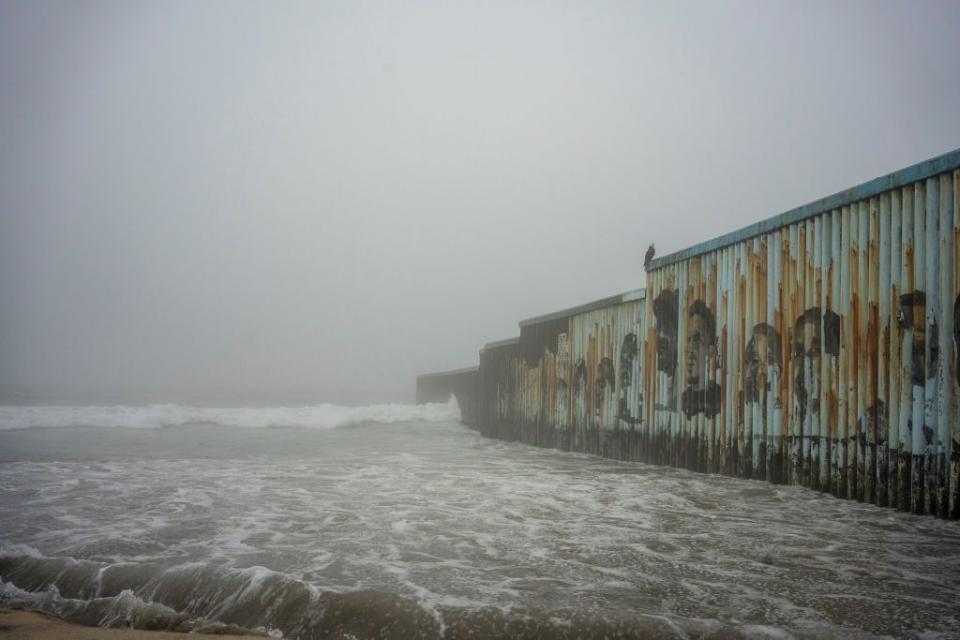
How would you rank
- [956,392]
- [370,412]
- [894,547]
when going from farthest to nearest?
1. [370,412]
2. [956,392]
3. [894,547]

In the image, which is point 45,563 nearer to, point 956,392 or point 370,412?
point 956,392

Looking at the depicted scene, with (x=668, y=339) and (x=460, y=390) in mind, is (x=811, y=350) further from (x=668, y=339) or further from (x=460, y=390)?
(x=460, y=390)

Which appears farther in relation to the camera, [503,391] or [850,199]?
[503,391]

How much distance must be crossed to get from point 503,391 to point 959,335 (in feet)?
48.4

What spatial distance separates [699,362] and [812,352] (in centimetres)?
259

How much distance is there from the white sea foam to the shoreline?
70.6ft

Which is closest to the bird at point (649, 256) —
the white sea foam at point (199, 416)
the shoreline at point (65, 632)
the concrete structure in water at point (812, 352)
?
the concrete structure in water at point (812, 352)

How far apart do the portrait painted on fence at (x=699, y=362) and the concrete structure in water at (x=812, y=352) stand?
0.10 ft

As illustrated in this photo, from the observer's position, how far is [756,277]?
9.83 m

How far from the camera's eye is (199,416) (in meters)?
28.8

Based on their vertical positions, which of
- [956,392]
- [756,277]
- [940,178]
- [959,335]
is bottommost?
[956,392]

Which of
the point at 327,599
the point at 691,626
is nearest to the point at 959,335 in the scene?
the point at 691,626

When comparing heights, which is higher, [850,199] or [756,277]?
[850,199]

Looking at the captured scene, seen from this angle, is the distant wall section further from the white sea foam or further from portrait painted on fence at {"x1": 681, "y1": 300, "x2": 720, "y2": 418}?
portrait painted on fence at {"x1": 681, "y1": 300, "x2": 720, "y2": 418}
